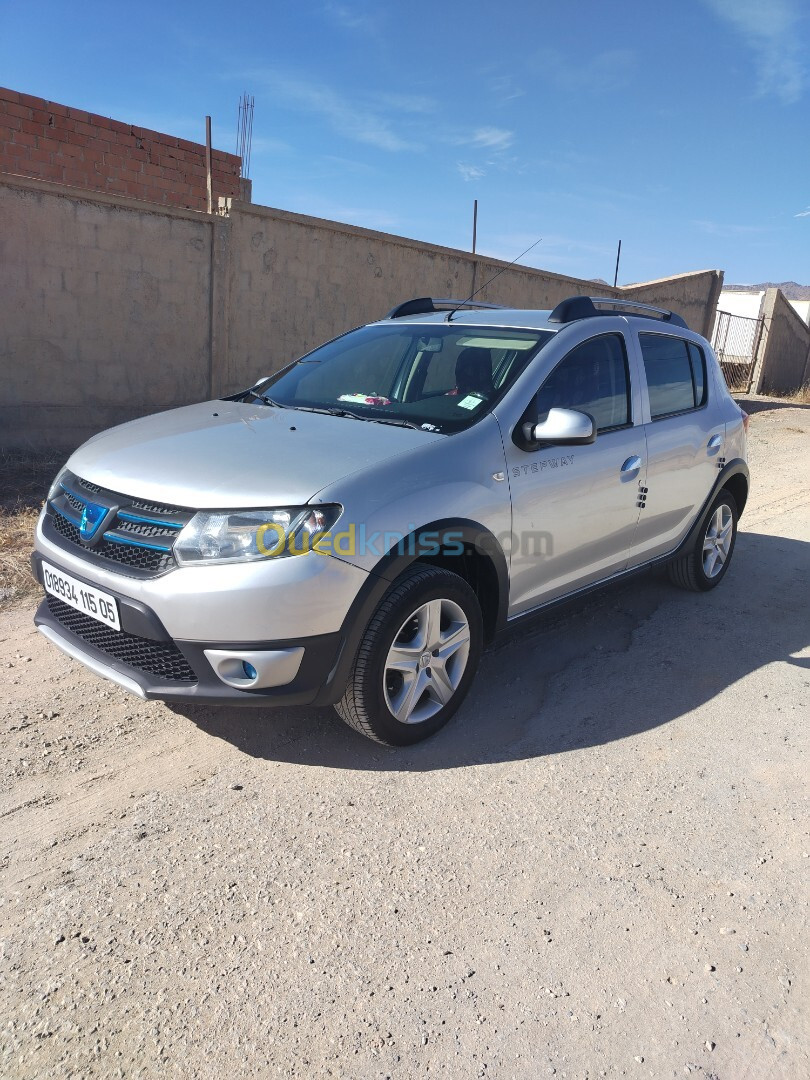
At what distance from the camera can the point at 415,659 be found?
3.12m

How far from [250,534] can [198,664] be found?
1.58 ft

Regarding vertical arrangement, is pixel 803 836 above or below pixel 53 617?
below

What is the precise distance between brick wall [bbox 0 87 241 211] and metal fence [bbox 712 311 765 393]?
17.0m

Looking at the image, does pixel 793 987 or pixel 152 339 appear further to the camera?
pixel 152 339

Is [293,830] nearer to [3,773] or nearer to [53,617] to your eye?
[3,773]

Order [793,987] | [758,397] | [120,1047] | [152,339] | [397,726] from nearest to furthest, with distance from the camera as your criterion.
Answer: [120,1047], [793,987], [397,726], [152,339], [758,397]

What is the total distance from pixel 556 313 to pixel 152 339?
5.37 metres

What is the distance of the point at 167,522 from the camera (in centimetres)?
277

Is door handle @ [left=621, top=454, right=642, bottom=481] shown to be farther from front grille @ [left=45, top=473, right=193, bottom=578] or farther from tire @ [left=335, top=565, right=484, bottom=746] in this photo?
front grille @ [left=45, top=473, right=193, bottom=578]

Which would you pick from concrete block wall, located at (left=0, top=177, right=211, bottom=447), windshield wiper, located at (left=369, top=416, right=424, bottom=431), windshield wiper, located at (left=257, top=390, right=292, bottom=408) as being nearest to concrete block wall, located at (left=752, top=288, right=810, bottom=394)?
concrete block wall, located at (left=0, top=177, right=211, bottom=447)

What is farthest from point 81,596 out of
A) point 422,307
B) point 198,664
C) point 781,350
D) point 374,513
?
point 781,350

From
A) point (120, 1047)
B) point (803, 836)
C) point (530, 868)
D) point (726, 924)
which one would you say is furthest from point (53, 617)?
point (803, 836)

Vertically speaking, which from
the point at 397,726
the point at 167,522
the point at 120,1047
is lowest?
the point at 120,1047

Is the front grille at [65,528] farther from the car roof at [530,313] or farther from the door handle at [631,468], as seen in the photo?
the door handle at [631,468]
